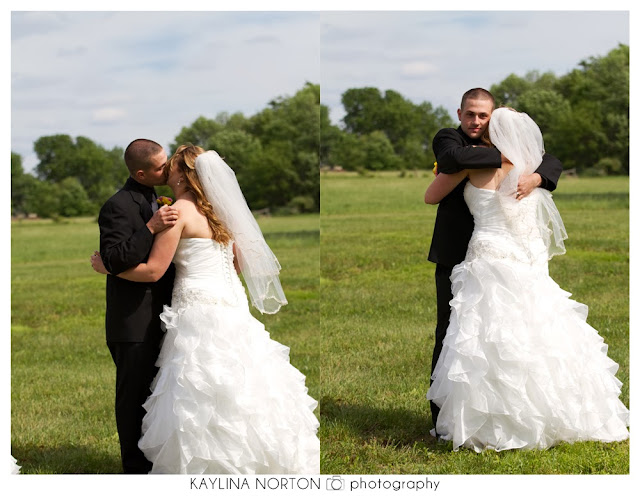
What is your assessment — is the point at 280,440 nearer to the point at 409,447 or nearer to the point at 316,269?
the point at 409,447

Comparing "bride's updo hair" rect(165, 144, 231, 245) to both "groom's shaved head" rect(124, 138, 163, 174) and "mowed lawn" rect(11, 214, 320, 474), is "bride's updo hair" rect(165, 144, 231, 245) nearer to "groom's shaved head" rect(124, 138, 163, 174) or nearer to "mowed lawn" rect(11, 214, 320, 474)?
A: "groom's shaved head" rect(124, 138, 163, 174)

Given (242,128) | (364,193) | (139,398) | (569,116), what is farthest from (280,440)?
(242,128)

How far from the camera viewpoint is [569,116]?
42781 mm

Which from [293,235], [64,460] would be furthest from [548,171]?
[293,235]

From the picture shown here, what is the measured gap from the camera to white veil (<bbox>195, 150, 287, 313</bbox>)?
540 cm

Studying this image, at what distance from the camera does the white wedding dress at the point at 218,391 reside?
5156 mm

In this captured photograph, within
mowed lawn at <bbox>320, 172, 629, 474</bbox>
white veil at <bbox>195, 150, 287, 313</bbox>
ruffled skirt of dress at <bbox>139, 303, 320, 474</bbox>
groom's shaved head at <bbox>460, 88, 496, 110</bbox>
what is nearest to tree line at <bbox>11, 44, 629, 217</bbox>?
mowed lawn at <bbox>320, 172, 629, 474</bbox>

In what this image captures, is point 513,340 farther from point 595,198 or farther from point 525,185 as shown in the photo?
point 595,198

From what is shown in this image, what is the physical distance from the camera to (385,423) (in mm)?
6785

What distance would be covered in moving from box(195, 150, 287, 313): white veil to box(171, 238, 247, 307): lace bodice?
0.21 m

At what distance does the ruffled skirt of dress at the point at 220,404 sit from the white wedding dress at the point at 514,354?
4.17 feet

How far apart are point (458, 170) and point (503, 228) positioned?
59 cm

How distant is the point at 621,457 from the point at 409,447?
162 centimetres

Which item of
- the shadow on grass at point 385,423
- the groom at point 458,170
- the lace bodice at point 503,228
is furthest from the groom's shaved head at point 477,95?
the shadow on grass at point 385,423
